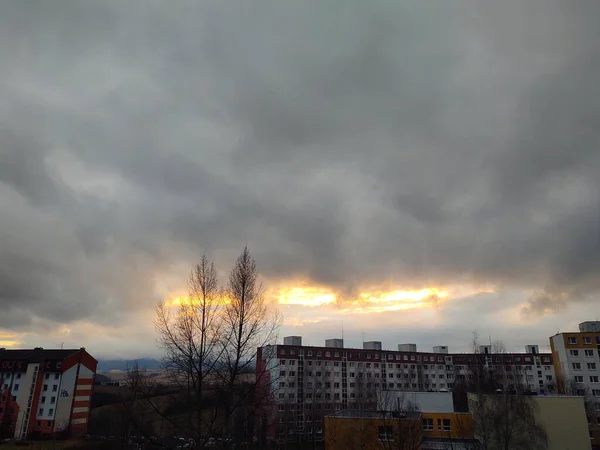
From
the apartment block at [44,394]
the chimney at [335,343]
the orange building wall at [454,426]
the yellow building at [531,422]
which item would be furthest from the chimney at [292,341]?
the yellow building at [531,422]

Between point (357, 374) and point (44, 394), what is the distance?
209 ft

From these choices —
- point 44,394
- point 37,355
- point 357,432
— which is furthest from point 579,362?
point 37,355

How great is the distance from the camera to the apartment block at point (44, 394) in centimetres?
7281

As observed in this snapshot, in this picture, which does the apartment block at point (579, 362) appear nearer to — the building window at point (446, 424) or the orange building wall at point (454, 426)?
the building window at point (446, 424)

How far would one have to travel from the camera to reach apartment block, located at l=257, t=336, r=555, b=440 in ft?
260

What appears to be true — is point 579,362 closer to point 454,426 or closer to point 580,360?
point 580,360

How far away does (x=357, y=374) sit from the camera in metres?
95.7

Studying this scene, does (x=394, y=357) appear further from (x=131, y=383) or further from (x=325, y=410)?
(x=131, y=383)

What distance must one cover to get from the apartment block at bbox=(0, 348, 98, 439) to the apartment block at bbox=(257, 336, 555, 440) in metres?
37.2

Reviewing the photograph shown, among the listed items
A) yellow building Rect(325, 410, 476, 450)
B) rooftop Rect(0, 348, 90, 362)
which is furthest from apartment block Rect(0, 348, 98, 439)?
yellow building Rect(325, 410, 476, 450)

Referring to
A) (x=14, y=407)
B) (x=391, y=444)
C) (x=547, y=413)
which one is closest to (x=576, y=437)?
(x=547, y=413)

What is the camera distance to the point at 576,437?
3997cm

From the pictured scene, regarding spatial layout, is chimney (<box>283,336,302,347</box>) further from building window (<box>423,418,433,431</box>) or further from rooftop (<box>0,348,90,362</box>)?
building window (<box>423,418,433,431</box>)

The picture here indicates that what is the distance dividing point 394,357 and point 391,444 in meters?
69.4
